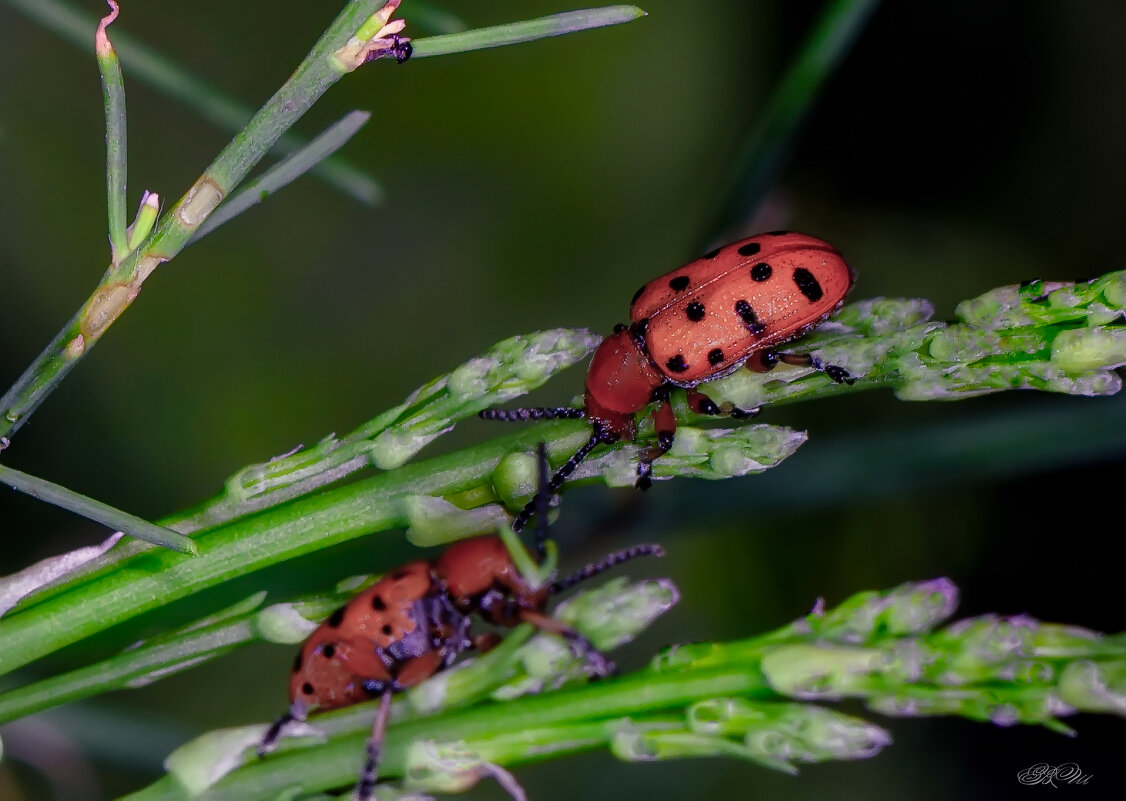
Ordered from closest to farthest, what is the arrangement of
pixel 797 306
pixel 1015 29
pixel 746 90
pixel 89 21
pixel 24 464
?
pixel 89 21 → pixel 797 306 → pixel 24 464 → pixel 1015 29 → pixel 746 90

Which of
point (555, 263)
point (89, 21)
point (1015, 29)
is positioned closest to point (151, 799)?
point (89, 21)

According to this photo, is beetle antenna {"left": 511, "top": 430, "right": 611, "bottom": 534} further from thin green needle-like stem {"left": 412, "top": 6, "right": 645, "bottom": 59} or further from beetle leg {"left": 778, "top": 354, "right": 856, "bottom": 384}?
thin green needle-like stem {"left": 412, "top": 6, "right": 645, "bottom": 59}

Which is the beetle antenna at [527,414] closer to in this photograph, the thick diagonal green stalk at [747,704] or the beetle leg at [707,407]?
the beetle leg at [707,407]

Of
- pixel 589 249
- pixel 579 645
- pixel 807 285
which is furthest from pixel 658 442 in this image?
pixel 589 249

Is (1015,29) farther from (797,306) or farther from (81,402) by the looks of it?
(81,402)

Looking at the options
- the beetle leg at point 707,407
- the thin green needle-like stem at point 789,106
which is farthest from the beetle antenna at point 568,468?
the thin green needle-like stem at point 789,106

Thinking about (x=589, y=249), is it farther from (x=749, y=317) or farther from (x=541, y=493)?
(x=541, y=493)

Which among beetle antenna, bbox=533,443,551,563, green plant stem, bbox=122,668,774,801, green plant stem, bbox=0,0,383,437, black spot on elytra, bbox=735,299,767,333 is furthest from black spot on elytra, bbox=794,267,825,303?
green plant stem, bbox=0,0,383,437
